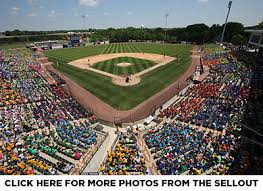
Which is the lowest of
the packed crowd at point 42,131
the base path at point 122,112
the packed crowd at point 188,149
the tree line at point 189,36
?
the base path at point 122,112

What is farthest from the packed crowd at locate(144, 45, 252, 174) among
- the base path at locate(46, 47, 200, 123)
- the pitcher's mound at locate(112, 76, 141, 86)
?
the pitcher's mound at locate(112, 76, 141, 86)

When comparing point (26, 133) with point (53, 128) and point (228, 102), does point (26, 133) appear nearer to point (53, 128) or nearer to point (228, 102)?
point (53, 128)

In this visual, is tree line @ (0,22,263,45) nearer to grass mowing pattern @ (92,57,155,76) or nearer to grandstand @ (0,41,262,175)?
grass mowing pattern @ (92,57,155,76)

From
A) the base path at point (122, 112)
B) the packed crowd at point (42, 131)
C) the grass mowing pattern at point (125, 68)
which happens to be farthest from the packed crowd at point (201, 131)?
A: the grass mowing pattern at point (125, 68)

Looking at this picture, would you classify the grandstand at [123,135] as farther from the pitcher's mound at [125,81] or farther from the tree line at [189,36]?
the tree line at [189,36]

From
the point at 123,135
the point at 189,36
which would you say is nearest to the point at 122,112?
the point at 123,135

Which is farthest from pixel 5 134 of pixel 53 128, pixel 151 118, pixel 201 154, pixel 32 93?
pixel 201 154
